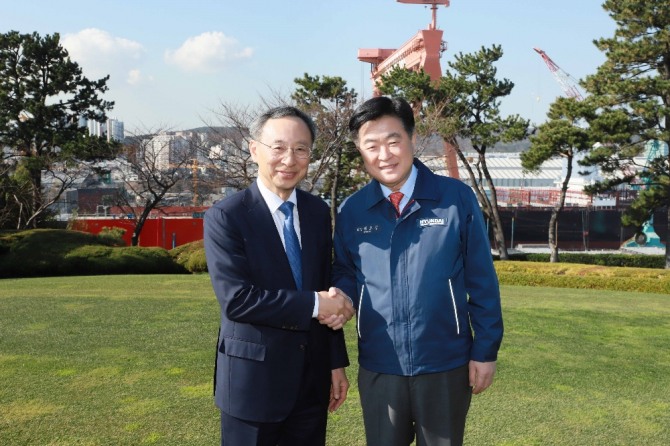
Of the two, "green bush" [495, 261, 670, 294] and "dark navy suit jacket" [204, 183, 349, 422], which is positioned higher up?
"dark navy suit jacket" [204, 183, 349, 422]

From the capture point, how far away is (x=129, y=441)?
4.08 metres

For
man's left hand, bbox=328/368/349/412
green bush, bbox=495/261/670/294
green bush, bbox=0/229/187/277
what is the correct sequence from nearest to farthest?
man's left hand, bbox=328/368/349/412
green bush, bbox=0/229/187/277
green bush, bbox=495/261/670/294

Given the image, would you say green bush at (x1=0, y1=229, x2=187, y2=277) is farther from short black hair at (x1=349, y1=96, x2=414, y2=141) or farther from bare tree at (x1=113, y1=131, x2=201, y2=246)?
short black hair at (x1=349, y1=96, x2=414, y2=141)

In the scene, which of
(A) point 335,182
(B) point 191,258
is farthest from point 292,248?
(A) point 335,182

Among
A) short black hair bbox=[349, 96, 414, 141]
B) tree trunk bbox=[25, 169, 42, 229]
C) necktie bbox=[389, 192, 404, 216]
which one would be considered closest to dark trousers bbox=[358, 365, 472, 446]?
necktie bbox=[389, 192, 404, 216]

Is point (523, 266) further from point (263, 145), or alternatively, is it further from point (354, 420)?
point (263, 145)

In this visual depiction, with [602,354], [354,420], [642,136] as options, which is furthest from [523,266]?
[354,420]

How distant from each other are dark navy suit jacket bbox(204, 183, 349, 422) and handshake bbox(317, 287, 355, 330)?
0.18 ft

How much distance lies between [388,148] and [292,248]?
0.56m

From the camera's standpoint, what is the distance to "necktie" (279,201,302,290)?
2555 millimetres

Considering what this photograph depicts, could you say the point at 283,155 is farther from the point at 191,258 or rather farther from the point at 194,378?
the point at 191,258

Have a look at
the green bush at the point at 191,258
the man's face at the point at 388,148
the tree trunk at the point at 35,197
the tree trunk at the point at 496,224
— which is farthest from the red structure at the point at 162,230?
the man's face at the point at 388,148

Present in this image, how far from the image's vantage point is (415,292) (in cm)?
253

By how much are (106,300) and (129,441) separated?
5.46 metres
